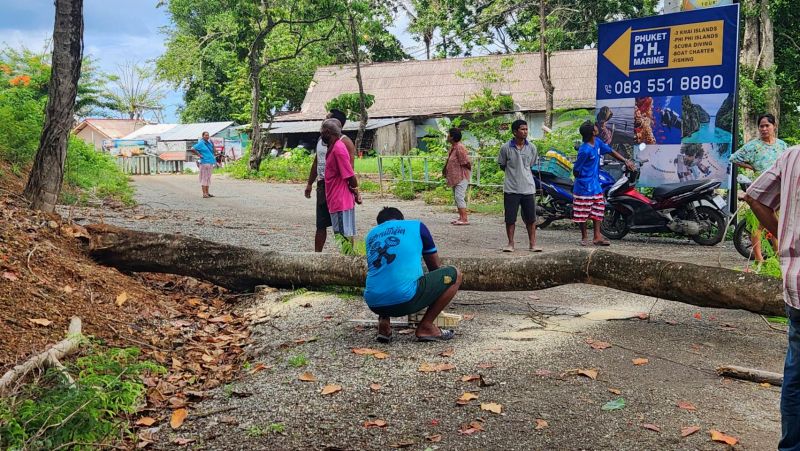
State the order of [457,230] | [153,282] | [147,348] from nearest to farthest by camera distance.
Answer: [147,348], [153,282], [457,230]

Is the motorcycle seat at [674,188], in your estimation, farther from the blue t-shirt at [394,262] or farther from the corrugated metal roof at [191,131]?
the corrugated metal roof at [191,131]

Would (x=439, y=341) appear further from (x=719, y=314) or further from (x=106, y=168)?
(x=106, y=168)

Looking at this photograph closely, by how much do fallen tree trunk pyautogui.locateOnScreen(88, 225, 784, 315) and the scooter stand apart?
5878 mm

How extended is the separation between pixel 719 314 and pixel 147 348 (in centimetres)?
481

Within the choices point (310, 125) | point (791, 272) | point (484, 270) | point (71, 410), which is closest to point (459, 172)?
point (484, 270)

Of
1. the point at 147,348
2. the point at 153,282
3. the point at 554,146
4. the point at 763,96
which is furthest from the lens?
the point at 763,96

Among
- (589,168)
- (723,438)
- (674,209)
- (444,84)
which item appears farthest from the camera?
(444,84)

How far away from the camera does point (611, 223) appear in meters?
11.9

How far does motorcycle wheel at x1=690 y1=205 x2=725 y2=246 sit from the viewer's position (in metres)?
11.0

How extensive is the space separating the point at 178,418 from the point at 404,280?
74.2 inches

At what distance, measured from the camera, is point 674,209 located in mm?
11156

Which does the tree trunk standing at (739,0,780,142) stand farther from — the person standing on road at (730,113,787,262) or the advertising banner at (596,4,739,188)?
the person standing on road at (730,113,787,262)

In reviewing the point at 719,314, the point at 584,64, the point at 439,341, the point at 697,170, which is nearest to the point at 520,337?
the point at 439,341

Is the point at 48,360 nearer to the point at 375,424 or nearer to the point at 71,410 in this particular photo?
the point at 71,410
